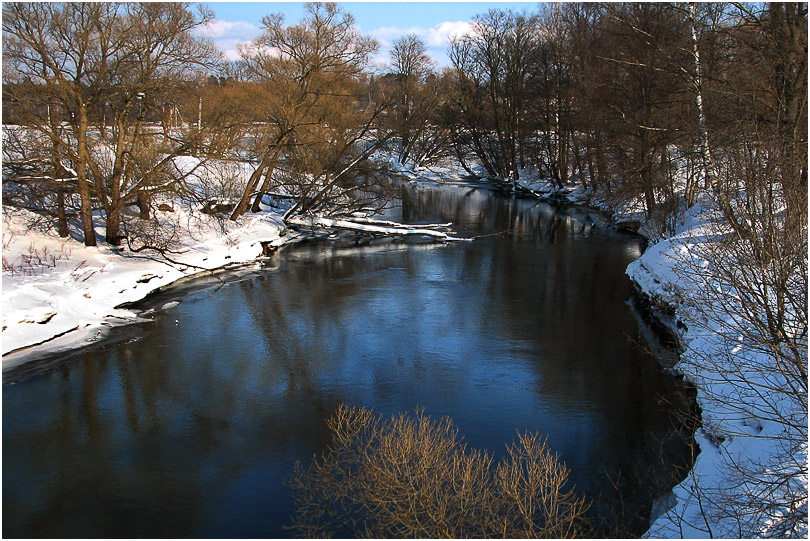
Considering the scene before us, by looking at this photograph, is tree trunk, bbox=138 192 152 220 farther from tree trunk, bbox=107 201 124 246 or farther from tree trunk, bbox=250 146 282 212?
tree trunk, bbox=250 146 282 212

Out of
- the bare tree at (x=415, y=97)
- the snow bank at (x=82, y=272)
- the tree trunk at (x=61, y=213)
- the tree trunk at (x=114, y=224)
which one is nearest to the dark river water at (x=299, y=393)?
the snow bank at (x=82, y=272)

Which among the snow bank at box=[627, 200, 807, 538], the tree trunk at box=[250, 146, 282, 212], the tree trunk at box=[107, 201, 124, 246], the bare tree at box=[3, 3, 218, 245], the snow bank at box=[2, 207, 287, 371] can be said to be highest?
the bare tree at box=[3, 3, 218, 245]

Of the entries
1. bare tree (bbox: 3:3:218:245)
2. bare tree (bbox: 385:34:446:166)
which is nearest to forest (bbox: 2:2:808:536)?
bare tree (bbox: 3:3:218:245)

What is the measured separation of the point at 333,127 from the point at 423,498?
21.7 meters

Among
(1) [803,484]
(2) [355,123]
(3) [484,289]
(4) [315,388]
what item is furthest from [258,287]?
(1) [803,484]

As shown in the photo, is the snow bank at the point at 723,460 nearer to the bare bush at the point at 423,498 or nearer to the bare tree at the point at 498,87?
the bare bush at the point at 423,498

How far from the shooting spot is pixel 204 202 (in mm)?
22266

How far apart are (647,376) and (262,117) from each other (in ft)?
53.4

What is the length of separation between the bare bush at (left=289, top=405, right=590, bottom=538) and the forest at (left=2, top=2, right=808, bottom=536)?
5.95 feet

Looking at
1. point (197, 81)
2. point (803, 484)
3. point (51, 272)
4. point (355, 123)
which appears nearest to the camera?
point (803, 484)

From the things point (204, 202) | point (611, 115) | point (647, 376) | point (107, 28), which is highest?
point (107, 28)

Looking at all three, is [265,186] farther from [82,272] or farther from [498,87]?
[498,87]

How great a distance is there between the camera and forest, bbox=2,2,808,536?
316 inches

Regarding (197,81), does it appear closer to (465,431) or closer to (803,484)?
(465,431)
